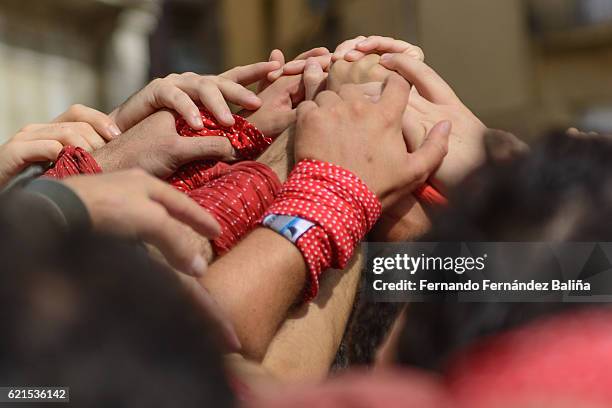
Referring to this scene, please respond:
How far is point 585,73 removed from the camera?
21.1 ft

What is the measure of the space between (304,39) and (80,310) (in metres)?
6.77

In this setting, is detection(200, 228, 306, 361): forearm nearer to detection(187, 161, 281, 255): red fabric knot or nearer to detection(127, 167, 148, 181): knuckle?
detection(187, 161, 281, 255): red fabric knot

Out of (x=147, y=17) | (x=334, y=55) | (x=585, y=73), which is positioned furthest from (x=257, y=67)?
(x=147, y=17)

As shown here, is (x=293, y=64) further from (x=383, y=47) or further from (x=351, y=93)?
(x=351, y=93)

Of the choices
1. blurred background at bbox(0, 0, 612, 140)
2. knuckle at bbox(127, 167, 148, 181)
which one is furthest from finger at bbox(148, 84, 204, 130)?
blurred background at bbox(0, 0, 612, 140)

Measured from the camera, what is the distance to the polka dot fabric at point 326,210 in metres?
1.08

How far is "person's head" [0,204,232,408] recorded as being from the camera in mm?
434

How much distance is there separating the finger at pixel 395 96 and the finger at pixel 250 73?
0.30m

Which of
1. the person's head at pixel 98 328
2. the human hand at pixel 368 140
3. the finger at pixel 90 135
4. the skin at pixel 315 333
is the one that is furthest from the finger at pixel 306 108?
the person's head at pixel 98 328

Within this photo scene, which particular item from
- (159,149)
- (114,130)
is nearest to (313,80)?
(159,149)

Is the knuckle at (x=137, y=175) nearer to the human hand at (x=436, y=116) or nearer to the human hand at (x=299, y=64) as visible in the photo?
the human hand at (x=436, y=116)

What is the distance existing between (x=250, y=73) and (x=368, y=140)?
0.42 metres

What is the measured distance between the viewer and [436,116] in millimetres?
1359

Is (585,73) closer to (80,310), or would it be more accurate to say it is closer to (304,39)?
(304,39)
